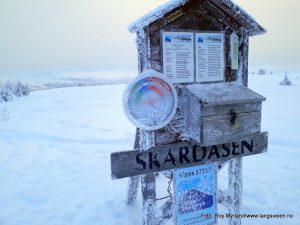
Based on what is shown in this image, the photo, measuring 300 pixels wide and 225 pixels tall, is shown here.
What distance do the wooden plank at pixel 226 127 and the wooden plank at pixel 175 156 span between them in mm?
97

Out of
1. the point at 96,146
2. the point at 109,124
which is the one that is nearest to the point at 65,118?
the point at 109,124

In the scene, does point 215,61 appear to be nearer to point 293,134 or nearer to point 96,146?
point 96,146

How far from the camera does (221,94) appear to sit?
7.53ft

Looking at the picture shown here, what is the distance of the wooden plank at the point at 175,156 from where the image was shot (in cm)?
230

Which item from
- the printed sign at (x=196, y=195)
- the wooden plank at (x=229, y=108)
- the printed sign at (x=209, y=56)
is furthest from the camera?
the printed sign at (x=196, y=195)

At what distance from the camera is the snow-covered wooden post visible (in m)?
2.33

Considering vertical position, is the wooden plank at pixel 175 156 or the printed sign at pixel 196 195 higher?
the wooden plank at pixel 175 156

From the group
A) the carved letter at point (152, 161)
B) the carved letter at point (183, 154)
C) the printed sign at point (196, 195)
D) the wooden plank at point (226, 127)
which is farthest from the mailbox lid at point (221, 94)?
the printed sign at point (196, 195)

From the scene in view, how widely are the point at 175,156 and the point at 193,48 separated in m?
1.04

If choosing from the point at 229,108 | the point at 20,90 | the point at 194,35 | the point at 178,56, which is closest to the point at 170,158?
the point at 229,108

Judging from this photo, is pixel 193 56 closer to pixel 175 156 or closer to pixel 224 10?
pixel 224 10

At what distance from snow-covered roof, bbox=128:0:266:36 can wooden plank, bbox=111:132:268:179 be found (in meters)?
1.08

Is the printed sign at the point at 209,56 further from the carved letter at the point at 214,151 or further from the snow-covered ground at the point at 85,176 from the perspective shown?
the snow-covered ground at the point at 85,176

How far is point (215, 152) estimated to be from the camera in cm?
262
